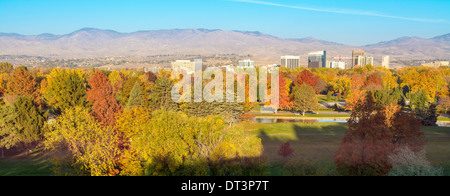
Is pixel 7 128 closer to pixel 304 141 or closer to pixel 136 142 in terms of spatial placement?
pixel 136 142

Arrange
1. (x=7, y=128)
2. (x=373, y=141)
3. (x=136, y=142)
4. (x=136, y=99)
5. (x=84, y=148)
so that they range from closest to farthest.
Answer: (x=373, y=141) < (x=136, y=142) < (x=84, y=148) < (x=7, y=128) < (x=136, y=99)

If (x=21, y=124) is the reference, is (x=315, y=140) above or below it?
below

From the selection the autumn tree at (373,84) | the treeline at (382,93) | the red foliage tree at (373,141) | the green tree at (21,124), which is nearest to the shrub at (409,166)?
the red foliage tree at (373,141)

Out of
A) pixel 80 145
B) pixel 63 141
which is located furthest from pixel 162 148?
pixel 63 141

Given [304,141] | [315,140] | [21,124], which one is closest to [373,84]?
[315,140]

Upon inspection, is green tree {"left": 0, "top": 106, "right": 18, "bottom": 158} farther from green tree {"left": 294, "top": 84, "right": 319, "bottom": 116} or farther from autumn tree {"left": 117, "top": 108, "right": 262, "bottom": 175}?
green tree {"left": 294, "top": 84, "right": 319, "bottom": 116}
